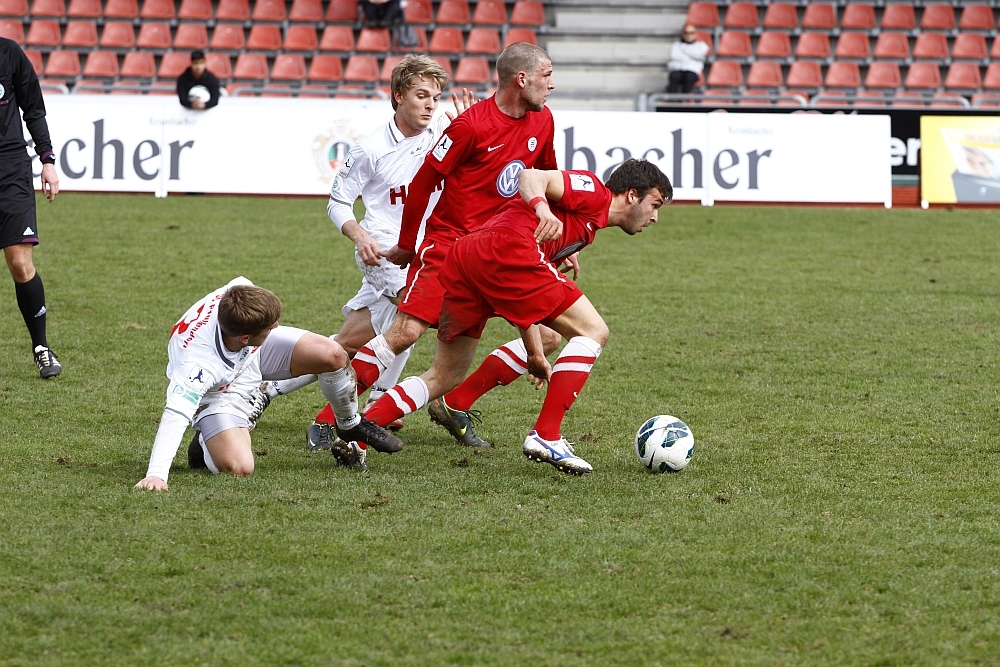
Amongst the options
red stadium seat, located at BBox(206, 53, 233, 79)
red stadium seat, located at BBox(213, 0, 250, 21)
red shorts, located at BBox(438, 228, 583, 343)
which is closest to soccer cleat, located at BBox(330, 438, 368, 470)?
red shorts, located at BBox(438, 228, 583, 343)

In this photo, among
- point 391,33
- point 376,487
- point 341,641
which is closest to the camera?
point 341,641

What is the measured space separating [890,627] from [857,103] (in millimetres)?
16097

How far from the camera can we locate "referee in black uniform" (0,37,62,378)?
6.92 meters

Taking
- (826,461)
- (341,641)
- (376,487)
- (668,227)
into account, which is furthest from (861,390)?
(668,227)

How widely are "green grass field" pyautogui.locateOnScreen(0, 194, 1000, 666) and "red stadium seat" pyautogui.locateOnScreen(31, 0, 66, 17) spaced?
13.1 metres

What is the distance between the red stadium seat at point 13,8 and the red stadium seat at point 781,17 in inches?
480

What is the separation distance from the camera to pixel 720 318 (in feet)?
29.5

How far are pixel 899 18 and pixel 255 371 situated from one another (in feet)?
59.1

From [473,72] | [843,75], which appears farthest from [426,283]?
[843,75]

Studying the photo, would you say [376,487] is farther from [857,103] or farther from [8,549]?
[857,103]

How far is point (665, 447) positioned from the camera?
5.14 m

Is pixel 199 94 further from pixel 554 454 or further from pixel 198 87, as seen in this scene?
pixel 554 454

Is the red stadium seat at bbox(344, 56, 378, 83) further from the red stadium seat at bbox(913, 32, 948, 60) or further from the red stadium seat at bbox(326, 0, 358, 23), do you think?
the red stadium seat at bbox(913, 32, 948, 60)

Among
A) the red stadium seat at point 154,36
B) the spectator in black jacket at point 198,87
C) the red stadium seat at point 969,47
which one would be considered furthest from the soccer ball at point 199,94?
Result: the red stadium seat at point 969,47
